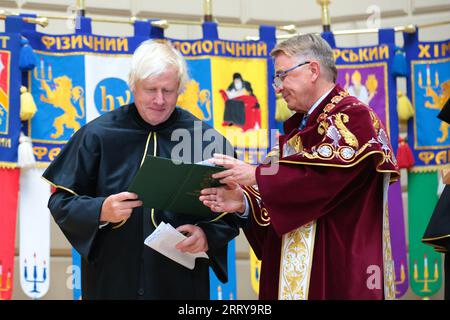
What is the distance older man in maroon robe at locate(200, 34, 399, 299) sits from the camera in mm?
3389

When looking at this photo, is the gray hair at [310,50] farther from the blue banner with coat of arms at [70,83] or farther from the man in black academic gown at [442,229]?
the blue banner with coat of arms at [70,83]

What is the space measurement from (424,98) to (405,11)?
1.34 metres

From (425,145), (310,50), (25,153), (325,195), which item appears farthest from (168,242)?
(425,145)

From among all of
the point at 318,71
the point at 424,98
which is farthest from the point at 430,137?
the point at 318,71

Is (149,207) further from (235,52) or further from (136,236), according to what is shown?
(235,52)

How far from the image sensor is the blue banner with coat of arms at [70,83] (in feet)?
18.1

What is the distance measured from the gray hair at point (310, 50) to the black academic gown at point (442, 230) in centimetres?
107

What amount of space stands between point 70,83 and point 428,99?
2537 mm

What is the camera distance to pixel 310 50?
3631 millimetres

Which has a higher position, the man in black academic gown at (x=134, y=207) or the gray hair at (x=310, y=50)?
the gray hair at (x=310, y=50)

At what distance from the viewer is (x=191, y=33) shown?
6988mm

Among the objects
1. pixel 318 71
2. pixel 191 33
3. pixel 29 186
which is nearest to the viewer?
pixel 318 71

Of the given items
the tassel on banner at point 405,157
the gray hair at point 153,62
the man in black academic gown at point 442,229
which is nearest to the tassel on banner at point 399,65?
the tassel on banner at point 405,157

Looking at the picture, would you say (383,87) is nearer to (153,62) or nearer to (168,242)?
(153,62)
